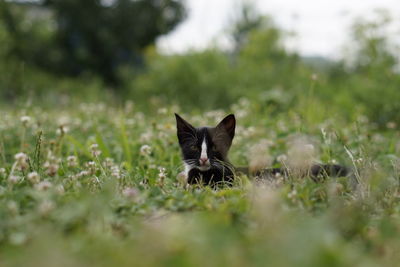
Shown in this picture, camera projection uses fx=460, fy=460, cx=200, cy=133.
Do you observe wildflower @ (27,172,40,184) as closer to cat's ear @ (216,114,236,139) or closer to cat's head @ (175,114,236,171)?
cat's head @ (175,114,236,171)

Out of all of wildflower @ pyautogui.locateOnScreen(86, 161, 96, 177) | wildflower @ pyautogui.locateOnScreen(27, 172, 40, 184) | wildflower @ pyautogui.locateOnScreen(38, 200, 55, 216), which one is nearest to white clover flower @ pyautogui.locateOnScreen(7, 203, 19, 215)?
wildflower @ pyautogui.locateOnScreen(38, 200, 55, 216)

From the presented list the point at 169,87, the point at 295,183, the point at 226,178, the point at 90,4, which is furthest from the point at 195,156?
the point at 90,4

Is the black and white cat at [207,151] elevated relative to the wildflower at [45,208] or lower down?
lower down

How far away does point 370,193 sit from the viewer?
260cm

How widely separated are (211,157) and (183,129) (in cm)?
43

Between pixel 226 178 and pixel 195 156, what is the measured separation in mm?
326

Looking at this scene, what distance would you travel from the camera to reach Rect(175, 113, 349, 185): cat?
384 cm

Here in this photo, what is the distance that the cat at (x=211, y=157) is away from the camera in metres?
3.84

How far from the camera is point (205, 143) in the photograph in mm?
3928

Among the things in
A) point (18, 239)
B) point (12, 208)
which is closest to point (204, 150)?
point (12, 208)

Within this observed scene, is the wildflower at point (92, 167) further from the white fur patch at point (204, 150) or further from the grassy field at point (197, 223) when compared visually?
the white fur patch at point (204, 150)

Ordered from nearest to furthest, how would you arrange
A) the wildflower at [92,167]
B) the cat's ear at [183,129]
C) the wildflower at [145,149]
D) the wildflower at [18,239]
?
the wildflower at [18,239], the wildflower at [92,167], the wildflower at [145,149], the cat's ear at [183,129]

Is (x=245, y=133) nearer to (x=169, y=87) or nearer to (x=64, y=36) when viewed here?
(x=169, y=87)

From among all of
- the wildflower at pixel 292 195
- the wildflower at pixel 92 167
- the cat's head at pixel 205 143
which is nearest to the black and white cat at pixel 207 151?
the cat's head at pixel 205 143
